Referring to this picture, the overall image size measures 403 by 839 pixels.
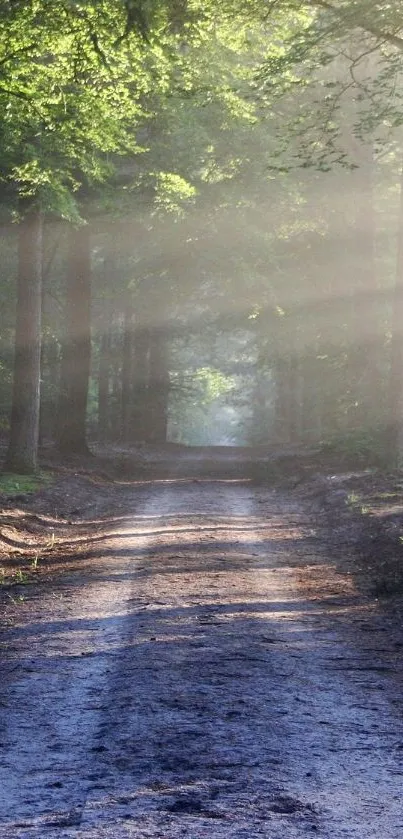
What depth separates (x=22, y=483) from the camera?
63.5 feet

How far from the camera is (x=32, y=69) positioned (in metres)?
14.1

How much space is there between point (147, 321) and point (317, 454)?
48.1ft

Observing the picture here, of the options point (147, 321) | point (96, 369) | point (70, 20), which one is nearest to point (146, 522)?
point (70, 20)

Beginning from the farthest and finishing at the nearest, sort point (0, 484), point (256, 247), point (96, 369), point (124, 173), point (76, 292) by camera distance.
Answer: point (96, 369) → point (256, 247) → point (76, 292) → point (124, 173) → point (0, 484)

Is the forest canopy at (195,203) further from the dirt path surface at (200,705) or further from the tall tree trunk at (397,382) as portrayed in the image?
the dirt path surface at (200,705)

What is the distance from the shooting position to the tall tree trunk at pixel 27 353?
20625mm

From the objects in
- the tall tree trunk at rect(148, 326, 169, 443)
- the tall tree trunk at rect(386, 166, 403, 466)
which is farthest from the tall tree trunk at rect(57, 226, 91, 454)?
the tall tree trunk at rect(148, 326, 169, 443)

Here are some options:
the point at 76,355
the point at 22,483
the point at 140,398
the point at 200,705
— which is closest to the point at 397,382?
the point at 22,483

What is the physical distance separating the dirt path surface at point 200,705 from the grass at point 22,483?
6.48m

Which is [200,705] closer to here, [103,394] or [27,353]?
[27,353]

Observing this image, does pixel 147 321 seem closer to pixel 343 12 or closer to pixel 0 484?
pixel 0 484

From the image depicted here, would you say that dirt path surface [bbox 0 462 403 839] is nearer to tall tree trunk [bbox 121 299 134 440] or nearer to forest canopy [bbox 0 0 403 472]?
forest canopy [bbox 0 0 403 472]

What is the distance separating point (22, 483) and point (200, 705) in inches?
535

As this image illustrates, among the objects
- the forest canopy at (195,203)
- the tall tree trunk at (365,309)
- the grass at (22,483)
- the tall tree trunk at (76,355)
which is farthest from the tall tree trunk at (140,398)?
the grass at (22,483)
